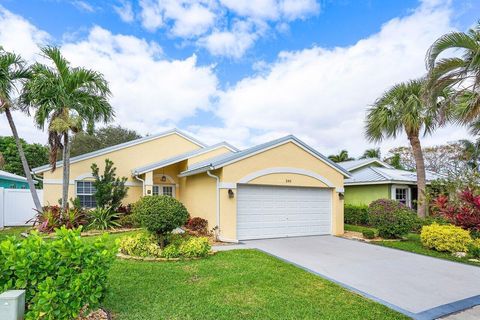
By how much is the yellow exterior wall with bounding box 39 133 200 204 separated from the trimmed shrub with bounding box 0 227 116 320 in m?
13.0

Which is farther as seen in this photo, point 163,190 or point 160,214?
point 163,190

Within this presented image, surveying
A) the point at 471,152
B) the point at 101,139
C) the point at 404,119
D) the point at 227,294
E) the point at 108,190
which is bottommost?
the point at 227,294

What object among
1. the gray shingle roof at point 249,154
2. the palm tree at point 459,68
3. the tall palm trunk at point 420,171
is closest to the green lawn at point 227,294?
the gray shingle roof at point 249,154

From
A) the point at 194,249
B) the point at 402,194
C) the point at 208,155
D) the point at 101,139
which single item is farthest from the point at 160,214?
the point at 101,139

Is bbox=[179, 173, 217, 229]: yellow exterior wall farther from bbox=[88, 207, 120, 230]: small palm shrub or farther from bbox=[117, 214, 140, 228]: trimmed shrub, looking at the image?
bbox=[88, 207, 120, 230]: small palm shrub

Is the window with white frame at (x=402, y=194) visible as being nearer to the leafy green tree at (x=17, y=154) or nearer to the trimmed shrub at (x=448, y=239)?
the trimmed shrub at (x=448, y=239)

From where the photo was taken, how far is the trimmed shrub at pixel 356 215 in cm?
1752

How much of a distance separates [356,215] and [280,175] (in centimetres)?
825

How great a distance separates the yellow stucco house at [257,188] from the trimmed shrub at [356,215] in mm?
4662

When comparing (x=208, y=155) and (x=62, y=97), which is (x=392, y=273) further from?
(x=62, y=97)

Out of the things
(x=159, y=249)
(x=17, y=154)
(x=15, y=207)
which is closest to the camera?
(x=159, y=249)

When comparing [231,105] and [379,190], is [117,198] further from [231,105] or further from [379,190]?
[379,190]

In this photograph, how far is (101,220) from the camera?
44.5 ft

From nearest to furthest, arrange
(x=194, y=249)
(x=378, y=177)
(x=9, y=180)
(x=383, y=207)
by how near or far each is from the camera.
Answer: (x=194, y=249)
(x=383, y=207)
(x=378, y=177)
(x=9, y=180)
